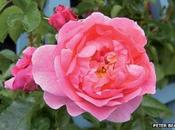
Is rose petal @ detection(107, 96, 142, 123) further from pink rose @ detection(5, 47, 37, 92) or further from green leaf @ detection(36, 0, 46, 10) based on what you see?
green leaf @ detection(36, 0, 46, 10)

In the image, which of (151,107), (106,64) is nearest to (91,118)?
(151,107)

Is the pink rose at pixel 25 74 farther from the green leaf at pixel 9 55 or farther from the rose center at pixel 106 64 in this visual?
the green leaf at pixel 9 55

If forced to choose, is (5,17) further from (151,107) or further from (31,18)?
(151,107)

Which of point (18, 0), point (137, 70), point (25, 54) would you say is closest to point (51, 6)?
point (18, 0)

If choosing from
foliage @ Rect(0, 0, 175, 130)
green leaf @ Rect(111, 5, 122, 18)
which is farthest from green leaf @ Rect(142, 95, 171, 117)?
green leaf @ Rect(111, 5, 122, 18)

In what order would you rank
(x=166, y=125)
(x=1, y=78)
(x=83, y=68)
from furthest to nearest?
(x=166, y=125) → (x=1, y=78) → (x=83, y=68)

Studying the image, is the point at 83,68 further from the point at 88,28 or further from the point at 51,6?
the point at 51,6
